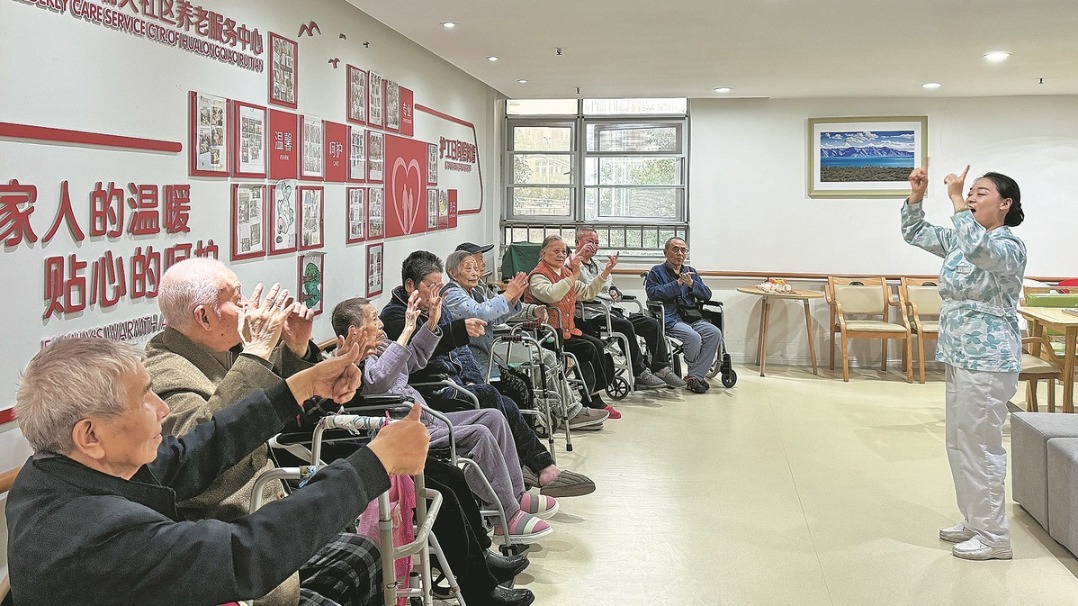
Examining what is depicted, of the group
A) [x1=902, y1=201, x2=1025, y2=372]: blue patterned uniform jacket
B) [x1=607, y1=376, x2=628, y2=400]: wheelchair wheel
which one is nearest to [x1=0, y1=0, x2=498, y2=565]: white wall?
[x1=607, y1=376, x2=628, y2=400]: wheelchair wheel

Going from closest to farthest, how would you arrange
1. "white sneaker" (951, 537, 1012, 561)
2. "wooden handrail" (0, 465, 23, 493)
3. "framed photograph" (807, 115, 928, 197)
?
"wooden handrail" (0, 465, 23, 493), "white sneaker" (951, 537, 1012, 561), "framed photograph" (807, 115, 928, 197)

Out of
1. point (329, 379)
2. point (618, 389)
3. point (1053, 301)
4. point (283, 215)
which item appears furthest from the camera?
point (618, 389)

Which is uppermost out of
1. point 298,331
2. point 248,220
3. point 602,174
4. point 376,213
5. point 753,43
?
point 753,43

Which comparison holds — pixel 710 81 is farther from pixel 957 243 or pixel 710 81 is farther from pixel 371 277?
pixel 957 243

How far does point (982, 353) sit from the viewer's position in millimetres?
3836

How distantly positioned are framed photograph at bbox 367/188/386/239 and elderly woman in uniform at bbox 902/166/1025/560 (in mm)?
3037

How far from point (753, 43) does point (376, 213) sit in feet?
8.19

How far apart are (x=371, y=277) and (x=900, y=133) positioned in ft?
17.8

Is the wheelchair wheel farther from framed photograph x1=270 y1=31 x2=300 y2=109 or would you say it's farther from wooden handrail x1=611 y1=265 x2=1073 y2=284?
framed photograph x1=270 y1=31 x2=300 y2=109

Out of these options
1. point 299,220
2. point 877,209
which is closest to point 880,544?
point 299,220

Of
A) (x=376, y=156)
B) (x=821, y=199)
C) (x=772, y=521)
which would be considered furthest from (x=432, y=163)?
(x=821, y=199)

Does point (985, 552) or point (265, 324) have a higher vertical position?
point (265, 324)

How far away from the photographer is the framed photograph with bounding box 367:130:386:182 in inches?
221

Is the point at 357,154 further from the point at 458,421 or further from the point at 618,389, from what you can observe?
the point at 618,389
